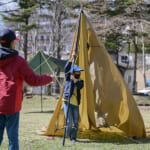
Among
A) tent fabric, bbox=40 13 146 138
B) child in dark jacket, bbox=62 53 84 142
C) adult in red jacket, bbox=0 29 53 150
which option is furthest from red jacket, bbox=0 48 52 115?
tent fabric, bbox=40 13 146 138

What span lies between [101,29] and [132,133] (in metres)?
19.0

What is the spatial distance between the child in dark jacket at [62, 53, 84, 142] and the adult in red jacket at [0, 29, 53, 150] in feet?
7.48

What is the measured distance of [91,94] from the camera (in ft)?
21.4

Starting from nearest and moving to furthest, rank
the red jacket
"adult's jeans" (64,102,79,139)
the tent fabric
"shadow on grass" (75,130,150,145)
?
the red jacket
"adult's jeans" (64,102,79,139)
"shadow on grass" (75,130,150,145)
the tent fabric

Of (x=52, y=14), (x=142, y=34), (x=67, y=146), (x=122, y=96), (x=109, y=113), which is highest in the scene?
(x=52, y=14)

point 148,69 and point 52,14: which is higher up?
point 52,14

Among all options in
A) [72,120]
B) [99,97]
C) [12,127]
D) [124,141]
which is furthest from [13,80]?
[124,141]

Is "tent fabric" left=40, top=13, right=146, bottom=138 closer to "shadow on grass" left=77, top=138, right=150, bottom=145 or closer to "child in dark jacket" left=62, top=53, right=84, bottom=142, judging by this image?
"shadow on grass" left=77, top=138, right=150, bottom=145

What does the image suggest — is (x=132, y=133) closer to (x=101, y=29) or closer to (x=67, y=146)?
(x=67, y=146)

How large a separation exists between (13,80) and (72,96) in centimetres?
248

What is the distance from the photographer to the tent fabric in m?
6.18

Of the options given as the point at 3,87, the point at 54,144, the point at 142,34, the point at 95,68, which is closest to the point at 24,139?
the point at 54,144

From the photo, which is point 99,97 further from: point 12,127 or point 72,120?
point 12,127

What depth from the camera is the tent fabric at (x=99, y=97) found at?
6184 mm
